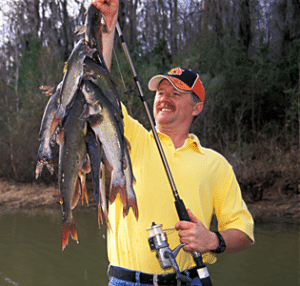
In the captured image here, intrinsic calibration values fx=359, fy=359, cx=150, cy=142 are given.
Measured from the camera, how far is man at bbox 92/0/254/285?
1945mm

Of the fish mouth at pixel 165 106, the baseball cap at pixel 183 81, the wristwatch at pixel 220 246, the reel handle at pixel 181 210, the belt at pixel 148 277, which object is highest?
the baseball cap at pixel 183 81

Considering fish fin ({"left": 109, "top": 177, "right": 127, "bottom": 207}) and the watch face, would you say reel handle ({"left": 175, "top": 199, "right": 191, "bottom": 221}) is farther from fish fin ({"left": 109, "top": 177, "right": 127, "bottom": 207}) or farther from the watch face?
fish fin ({"left": 109, "top": 177, "right": 127, "bottom": 207})

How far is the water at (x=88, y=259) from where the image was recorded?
6473 mm

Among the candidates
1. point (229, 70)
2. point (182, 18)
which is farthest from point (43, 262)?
point (182, 18)

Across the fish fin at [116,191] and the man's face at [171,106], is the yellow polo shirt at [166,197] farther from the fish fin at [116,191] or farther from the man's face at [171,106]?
the fish fin at [116,191]

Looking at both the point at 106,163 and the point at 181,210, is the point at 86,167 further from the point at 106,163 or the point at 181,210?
the point at 181,210

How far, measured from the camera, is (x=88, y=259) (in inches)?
292

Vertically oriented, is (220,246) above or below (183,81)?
below

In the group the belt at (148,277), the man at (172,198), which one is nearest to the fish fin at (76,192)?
the man at (172,198)

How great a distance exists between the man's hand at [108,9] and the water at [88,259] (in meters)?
5.69

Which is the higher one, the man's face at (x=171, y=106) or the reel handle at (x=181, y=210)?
the man's face at (x=171, y=106)

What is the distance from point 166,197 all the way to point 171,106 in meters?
0.58

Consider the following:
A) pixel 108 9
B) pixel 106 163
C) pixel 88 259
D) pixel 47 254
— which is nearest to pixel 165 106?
pixel 108 9

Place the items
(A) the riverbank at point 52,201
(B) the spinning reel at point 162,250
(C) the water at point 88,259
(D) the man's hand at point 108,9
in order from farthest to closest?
(A) the riverbank at point 52,201
(C) the water at point 88,259
(B) the spinning reel at point 162,250
(D) the man's hand at point 108,9
